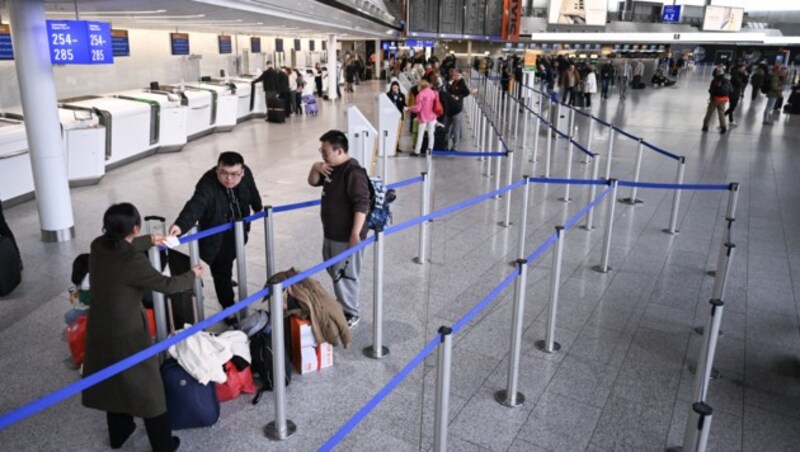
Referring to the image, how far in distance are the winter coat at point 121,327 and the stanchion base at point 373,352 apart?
170 centimetres

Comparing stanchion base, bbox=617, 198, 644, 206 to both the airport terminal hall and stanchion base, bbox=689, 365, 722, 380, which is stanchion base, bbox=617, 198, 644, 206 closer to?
the airport terminal hall

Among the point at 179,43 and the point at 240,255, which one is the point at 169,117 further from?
the point at 240,255

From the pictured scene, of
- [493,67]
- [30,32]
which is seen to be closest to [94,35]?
[30,32]

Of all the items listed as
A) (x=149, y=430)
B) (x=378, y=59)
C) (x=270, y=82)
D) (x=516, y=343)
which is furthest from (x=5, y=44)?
(x=378, y=59)

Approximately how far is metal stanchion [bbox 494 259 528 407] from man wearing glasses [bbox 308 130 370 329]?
130 cm

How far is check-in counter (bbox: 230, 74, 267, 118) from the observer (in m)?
18.5

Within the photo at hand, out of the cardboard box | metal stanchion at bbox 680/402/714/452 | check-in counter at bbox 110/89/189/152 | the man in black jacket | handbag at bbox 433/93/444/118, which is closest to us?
metal stanchion at bbox 680/402/714/452

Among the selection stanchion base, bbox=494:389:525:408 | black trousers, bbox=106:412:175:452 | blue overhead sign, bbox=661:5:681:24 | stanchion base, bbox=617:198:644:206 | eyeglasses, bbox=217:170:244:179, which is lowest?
stanchion base, bbox=494:389:525:408

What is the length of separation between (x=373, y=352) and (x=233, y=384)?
1099 millimetres

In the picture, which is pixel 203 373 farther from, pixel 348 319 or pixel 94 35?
pixel 94 35

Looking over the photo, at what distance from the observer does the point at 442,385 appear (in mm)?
3000

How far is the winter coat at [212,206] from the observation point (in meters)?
4.46

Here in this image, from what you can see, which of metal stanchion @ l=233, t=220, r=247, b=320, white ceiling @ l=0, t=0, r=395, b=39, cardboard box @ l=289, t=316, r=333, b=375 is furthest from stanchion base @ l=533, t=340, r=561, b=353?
white ceiling @ l=0, t=0, r=395, b=39

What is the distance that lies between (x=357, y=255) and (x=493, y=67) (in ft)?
130
